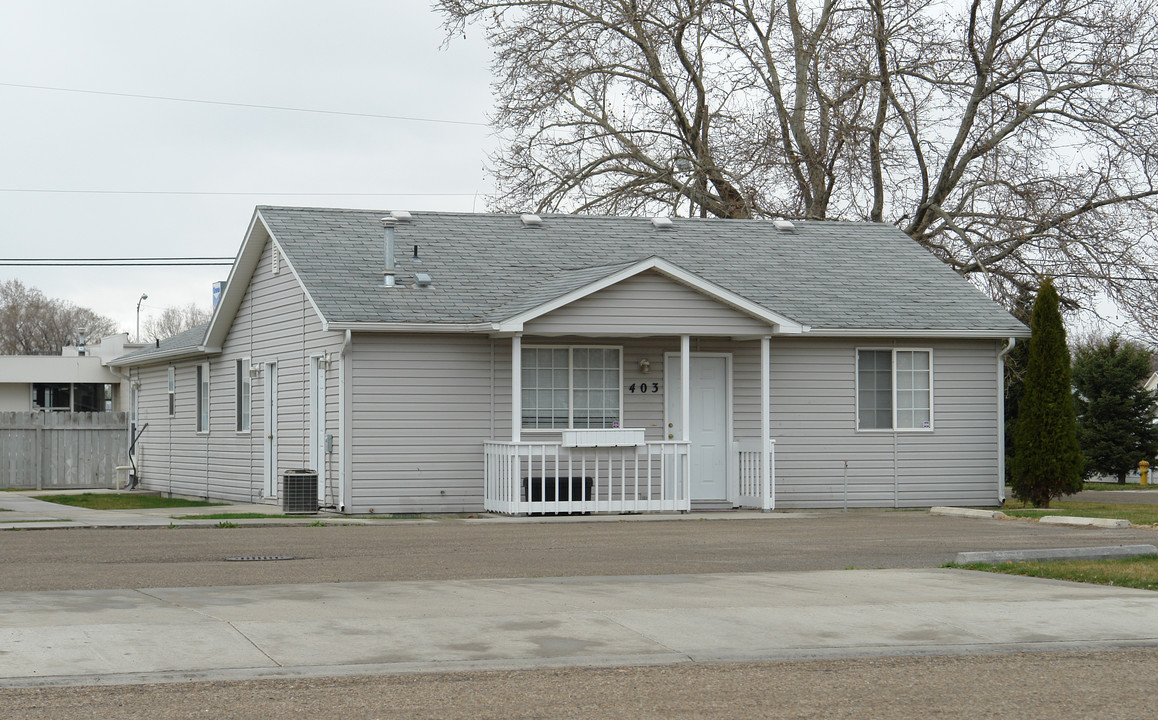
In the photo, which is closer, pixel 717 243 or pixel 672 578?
pixel 672 578

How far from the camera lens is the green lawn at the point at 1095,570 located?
11805mm

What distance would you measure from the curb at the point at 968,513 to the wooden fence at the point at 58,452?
1851cm

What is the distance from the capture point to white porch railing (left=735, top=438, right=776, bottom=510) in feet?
69.5

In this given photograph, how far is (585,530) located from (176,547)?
5.25m

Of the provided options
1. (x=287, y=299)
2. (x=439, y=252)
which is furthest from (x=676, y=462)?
(x=287, y=299)

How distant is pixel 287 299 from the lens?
22438 millimetres

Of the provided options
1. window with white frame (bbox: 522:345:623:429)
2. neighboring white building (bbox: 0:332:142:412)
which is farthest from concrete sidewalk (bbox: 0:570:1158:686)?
neighboring white building (bbox: 0:332:142:412)

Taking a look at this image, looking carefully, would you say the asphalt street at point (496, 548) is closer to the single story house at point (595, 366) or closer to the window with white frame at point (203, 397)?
the single story house at point (595, 366)

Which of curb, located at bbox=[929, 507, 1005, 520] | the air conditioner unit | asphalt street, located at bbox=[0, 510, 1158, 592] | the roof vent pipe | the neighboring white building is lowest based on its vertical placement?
curb, located at bbox=[929, 507, 1005, 520]

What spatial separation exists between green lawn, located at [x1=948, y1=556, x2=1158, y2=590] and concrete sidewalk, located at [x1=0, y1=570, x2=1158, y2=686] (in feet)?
1.34

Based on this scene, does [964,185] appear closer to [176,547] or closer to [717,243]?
[717,243]

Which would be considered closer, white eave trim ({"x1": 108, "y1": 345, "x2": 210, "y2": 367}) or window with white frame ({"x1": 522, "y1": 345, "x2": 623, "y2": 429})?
window with white frame ({"x1": 522, "y1": 345, "x2": 623, "y2": 429})

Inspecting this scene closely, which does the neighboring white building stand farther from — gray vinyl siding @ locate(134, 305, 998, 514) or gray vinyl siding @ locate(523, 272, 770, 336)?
gray vinyl siding @ locate(523, 272, 770, 336)

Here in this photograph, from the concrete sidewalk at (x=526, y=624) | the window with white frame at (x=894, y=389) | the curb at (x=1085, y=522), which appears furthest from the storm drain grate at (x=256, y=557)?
the window with white frame at (x=894, y=389)
